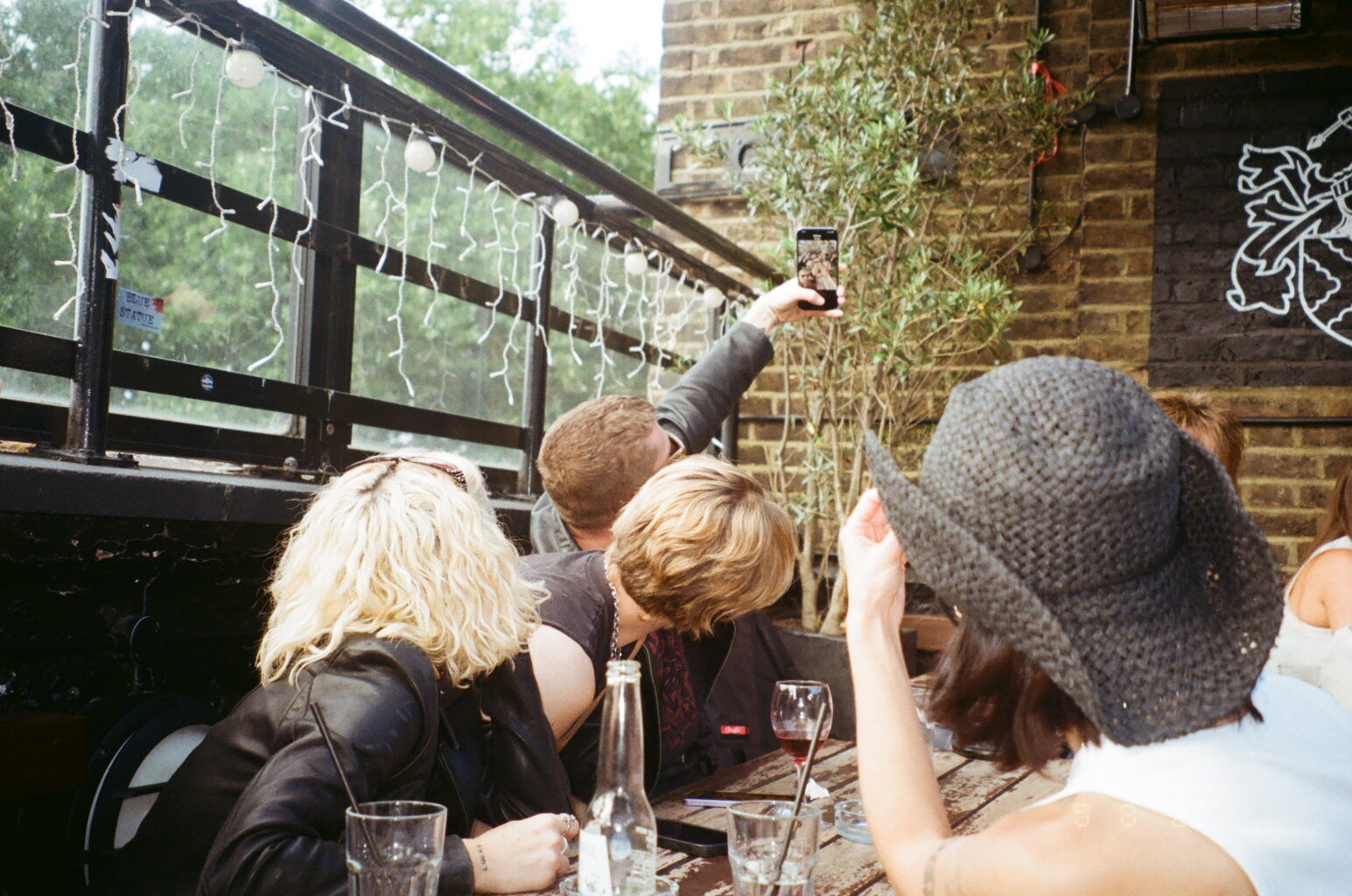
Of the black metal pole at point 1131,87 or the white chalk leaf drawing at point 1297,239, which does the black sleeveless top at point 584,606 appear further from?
the black metal pole at point 1131,87

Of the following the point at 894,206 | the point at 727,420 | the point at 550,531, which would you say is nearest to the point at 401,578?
the point at 550,531

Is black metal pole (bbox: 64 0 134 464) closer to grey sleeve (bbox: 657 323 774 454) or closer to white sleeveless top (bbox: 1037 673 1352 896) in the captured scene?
grey sleeve (bbox: 657 323 774 454)

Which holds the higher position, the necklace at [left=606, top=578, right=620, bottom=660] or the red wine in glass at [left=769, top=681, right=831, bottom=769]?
the necklace at [left=606, top=578, right=620, bottom=660]

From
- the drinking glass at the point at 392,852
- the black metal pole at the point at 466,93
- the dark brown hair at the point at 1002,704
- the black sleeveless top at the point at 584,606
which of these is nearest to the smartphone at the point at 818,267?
the black metal pole at the point at 466,93

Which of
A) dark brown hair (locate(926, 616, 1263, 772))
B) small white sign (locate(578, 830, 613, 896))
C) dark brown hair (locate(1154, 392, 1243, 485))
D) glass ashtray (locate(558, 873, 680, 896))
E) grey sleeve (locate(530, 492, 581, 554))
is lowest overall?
glass ashtray (locate(558, 873, 680, 896))

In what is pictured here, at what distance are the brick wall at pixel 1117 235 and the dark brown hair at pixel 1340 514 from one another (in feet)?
5.87

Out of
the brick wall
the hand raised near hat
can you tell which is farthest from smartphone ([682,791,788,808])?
the brick wall

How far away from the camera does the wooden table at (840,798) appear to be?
139 centimetres

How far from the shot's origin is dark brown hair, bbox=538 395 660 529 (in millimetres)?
2361

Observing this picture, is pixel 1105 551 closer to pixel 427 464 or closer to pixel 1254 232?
pixel 427 464

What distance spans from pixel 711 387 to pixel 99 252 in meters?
1.44

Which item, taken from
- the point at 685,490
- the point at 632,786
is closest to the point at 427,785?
the point at 632,786

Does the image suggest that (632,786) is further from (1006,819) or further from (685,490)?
(685,490)

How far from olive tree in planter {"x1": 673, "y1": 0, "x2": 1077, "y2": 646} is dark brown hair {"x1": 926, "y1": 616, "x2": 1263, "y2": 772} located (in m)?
2.67
